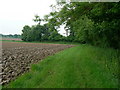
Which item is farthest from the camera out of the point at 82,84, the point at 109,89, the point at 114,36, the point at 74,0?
the point at 114,36

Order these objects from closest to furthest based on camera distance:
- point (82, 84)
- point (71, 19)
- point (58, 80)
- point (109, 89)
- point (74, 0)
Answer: point (109, 89) → point (82, 84) → point (58, 80) → point (74, 0) → point (71, 19)

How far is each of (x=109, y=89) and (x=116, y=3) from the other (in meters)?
4.13

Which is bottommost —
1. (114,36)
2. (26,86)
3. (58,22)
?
(26,86)

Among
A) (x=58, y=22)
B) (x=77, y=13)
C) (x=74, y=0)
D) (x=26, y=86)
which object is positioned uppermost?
(x=74, y=0)

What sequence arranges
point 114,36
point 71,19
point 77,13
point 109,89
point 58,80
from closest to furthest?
1. point 109,89
2. point 58,80
3. point 77,13
4. point 71,19
5. point 114,36

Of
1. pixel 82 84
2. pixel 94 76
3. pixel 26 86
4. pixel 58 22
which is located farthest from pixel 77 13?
pixel 26 86

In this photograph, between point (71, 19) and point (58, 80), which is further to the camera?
point (71, 19)

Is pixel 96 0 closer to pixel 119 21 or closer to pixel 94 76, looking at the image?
pixel 119 21

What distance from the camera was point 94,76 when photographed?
5.28m

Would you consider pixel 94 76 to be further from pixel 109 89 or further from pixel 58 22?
pixel 58 22

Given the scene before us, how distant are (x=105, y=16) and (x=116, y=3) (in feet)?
3.46

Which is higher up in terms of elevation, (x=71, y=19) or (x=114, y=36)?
(x=71, y=19)

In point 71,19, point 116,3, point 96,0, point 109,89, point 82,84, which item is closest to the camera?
point 109,89

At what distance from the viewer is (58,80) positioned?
16.3ft
